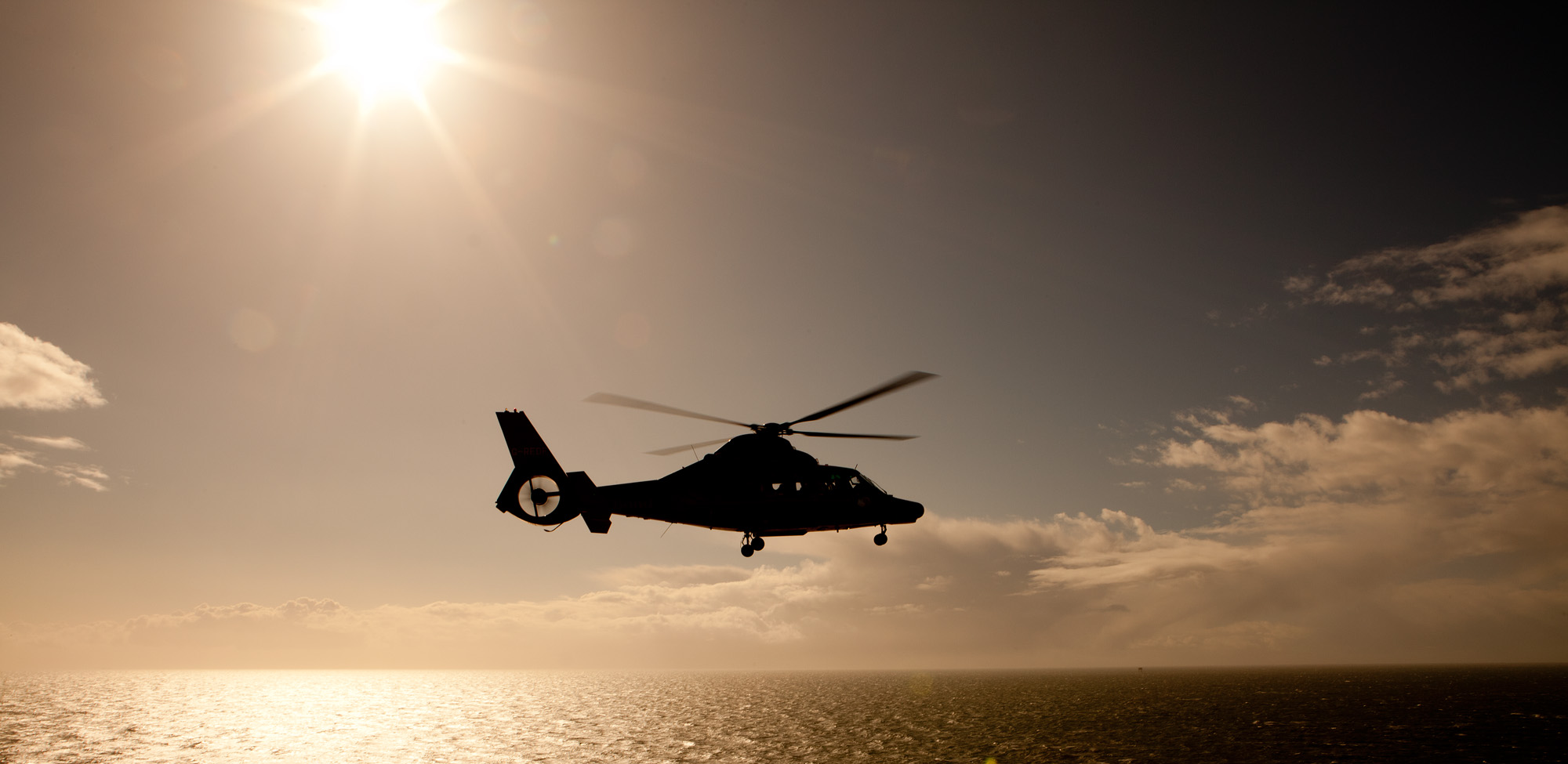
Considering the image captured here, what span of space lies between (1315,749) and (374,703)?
212 metres

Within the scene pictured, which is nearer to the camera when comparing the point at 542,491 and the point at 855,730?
the point at 542,491

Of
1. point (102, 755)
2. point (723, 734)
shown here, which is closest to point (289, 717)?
point (102, 755)

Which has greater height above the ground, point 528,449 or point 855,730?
point 528,449

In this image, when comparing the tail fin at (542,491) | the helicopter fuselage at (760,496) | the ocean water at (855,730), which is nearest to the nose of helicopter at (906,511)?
the helicopter fuselage at (760,496)

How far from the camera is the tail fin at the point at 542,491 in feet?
96.7

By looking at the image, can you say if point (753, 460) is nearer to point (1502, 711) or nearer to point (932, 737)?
point (932, 737)

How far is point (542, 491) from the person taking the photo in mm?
29609

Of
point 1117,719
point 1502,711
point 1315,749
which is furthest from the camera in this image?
point 1502,711

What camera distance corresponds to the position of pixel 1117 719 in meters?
103

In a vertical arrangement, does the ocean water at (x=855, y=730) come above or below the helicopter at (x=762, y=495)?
below

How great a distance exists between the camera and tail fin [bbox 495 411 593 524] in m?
29.5

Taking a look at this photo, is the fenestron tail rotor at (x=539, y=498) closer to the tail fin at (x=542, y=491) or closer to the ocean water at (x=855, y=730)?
the tail fin at (x=542, y=491)

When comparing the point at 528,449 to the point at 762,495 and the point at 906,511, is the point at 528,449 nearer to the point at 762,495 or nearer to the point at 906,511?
the point at 762,495

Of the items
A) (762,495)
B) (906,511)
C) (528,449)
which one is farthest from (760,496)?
(528,449)
